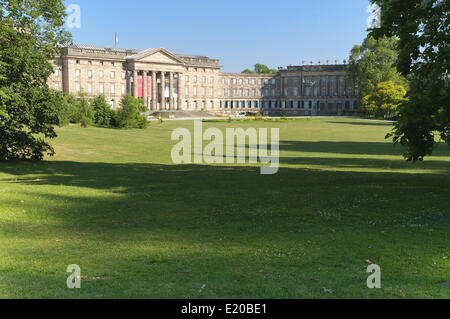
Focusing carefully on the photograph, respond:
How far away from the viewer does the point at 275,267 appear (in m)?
8.32

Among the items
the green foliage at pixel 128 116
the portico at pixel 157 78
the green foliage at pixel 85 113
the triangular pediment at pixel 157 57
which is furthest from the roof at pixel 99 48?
the green foliage at pixel 128 116

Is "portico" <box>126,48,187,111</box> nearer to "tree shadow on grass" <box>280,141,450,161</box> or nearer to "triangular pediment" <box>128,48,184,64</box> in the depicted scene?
"triangular pediment" <box>128,48,184,64</box>

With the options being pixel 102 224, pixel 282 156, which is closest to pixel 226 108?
pixel 282 156

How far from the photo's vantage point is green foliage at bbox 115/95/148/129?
6047cm

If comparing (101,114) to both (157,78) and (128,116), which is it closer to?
(128,116)

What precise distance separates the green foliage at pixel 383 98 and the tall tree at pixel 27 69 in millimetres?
78396

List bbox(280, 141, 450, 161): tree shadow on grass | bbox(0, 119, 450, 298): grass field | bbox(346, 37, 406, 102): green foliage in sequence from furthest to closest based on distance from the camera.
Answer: bbox(346, 37, 406, 102): green foliage, bbox(280, 141, 450, 161): tree shadow on grass, bbox(0, 119, 450, 298): grass field

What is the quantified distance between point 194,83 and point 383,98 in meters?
51.0

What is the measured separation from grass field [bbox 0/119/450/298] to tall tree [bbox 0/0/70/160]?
156 inches

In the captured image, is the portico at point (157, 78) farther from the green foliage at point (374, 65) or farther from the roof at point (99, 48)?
the green foliage at point (374, 65)

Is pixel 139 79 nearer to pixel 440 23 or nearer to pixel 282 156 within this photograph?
pixel 282 156

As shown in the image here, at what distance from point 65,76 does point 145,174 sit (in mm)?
90224

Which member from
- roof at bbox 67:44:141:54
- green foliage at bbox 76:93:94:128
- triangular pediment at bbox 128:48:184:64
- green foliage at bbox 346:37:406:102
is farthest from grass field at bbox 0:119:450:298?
triangular pediment at bbox 128:48:184:64

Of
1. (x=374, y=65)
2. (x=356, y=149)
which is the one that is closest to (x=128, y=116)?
(x=356, y=149)
